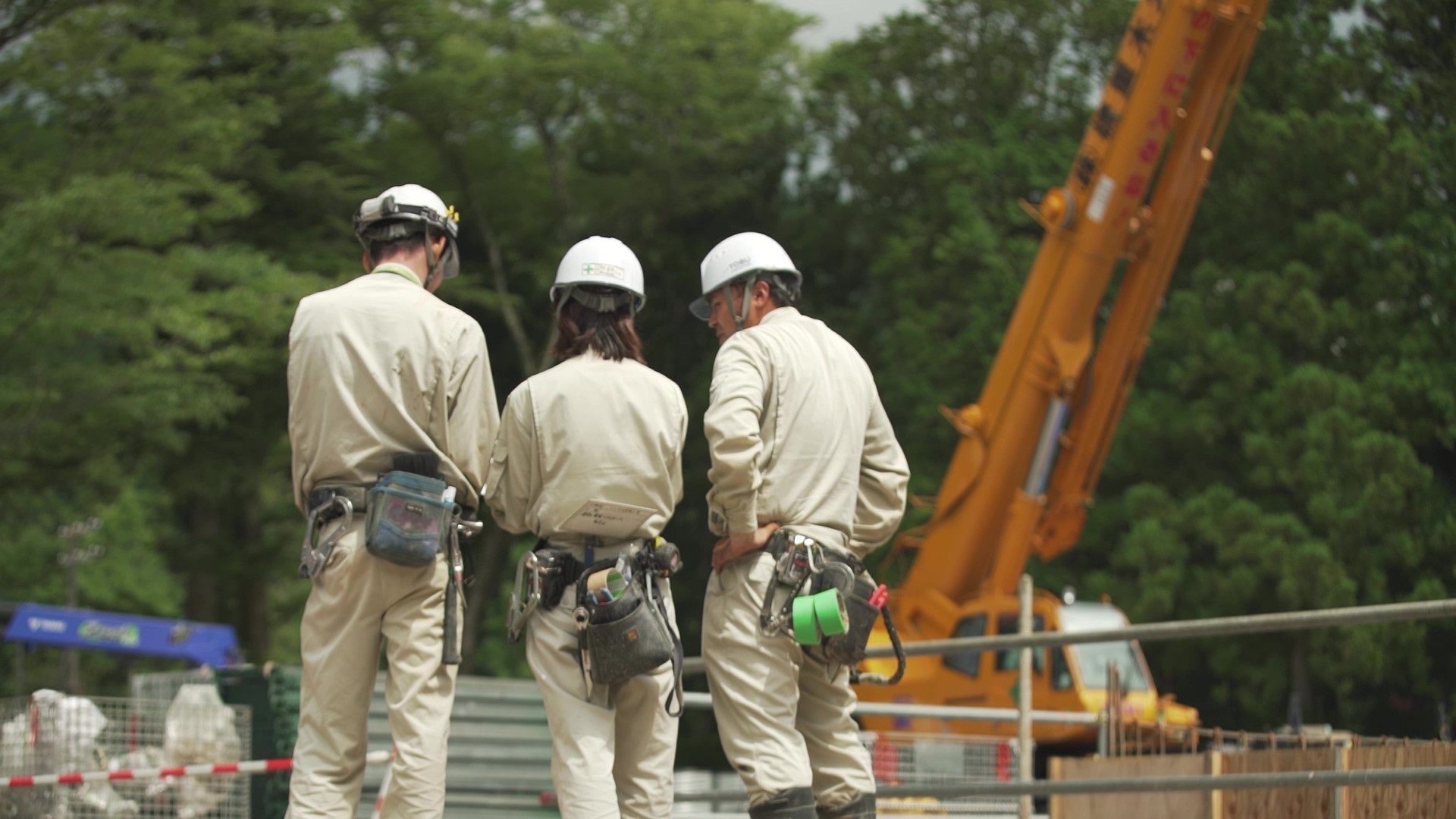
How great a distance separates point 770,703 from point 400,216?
1.86 m

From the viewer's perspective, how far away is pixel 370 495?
4895mm

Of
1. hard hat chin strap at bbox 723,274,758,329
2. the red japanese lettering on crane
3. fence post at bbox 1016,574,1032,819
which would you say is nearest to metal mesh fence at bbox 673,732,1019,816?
fence post at bbox 1016,574,1032,819

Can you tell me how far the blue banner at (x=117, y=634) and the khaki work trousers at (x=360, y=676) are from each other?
15.9m

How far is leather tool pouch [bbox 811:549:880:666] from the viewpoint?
5.26 metres

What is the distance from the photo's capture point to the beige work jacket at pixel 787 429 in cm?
522

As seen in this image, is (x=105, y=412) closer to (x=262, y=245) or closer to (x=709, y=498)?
(x=262, y=245)

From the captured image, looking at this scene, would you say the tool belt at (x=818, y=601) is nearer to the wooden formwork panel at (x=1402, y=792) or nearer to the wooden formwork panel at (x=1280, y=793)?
the wooden formwork panel at (x=1280, y=793)

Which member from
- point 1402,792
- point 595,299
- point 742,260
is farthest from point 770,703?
point 1402,792

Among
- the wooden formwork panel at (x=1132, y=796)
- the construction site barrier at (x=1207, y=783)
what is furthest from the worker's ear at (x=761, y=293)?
the wooden formwork panel at (x=1132, y=796)

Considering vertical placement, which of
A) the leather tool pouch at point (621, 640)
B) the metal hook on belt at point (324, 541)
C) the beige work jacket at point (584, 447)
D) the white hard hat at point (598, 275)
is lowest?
the leather tool pouch at point (621, 640)

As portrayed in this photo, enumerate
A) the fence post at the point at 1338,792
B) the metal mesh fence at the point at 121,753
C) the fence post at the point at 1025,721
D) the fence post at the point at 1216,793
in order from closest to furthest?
1. the fence post at the point at 1338,792
2. the fence post at the point at 1216,793
3. the fence post at the point at 1025,721
4. the metal mesh fence at the point at 121,753

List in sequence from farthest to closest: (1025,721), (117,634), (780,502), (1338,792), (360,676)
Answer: (117,634) → (1025,721) → (1338,792) → (780,502) → (360,676)

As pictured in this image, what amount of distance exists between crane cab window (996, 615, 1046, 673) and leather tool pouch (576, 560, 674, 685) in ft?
37.8

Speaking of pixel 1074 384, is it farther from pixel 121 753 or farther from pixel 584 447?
pixel 584 447
